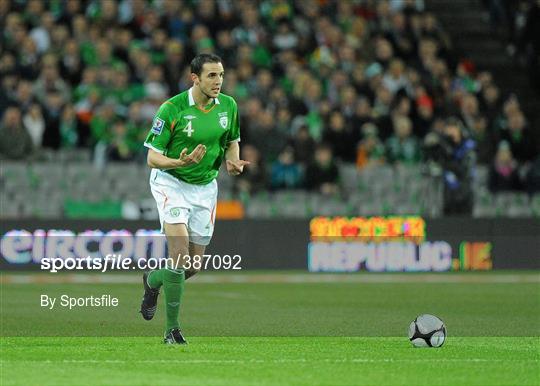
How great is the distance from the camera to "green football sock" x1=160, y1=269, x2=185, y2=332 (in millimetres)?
11836

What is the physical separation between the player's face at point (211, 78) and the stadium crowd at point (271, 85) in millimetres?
11255

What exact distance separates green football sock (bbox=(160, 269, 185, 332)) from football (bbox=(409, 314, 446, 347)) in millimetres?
2015

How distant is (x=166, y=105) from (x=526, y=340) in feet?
13.1

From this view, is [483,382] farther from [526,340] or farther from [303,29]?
[303,29]

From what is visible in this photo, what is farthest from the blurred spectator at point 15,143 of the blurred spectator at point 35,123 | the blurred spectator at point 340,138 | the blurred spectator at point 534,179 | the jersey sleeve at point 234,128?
the jersey sleeve at point 234,128

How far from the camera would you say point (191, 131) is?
12289 mm

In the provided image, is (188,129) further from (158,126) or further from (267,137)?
(267,137)

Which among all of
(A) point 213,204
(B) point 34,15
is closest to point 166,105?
(A) point 213,204

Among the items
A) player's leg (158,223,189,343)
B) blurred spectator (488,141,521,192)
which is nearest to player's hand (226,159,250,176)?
player's leg (158,223,189,343)

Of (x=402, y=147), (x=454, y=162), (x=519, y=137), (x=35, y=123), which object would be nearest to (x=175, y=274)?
(x=35, y=123)

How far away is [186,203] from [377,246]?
11.7 metres

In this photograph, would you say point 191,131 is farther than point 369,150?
No

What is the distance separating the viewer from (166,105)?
12219mm

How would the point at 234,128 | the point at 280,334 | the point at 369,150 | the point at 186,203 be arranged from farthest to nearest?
the point at 369,150 < the point at 280,334 < the point at 234,128 < the point at 186,203
